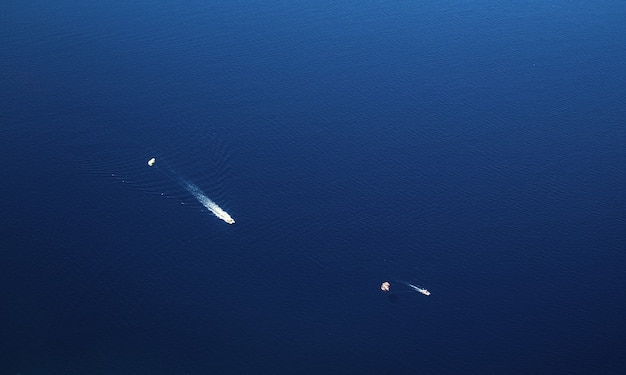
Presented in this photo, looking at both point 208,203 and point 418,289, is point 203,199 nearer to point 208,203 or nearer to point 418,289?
Result: point 208,203

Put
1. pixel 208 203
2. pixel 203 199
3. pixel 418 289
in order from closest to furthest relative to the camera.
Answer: pixel 418 289
pixel 208 203
pixel 203 199

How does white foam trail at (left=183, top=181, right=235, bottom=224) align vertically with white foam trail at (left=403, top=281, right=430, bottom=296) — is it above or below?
above

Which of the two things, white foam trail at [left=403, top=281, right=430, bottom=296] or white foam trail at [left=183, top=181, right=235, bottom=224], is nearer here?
white foam trail at [left=403, top=281, right=430, bottom=296]

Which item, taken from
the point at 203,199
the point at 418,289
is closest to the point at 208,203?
the point at 203,199

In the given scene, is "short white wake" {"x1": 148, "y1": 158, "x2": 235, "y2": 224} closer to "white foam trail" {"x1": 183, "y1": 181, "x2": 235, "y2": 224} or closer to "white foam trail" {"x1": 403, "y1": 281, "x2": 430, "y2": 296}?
"white foam trail" {"x1": 183, "y1": 181, "x2": 235, "y2": 224}

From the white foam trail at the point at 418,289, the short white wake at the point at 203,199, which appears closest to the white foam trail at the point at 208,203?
the short white wake at the point at 203,199

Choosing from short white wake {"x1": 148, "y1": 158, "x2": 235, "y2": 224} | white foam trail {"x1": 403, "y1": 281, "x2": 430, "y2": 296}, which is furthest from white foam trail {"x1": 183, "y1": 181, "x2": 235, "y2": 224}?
white foam trail {"x1": 403, "y1": 281, "x2": 430, "y2": 296}

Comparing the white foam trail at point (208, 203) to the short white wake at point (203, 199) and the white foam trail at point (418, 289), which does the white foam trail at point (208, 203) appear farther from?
the white foam trail at point (418, 289)
